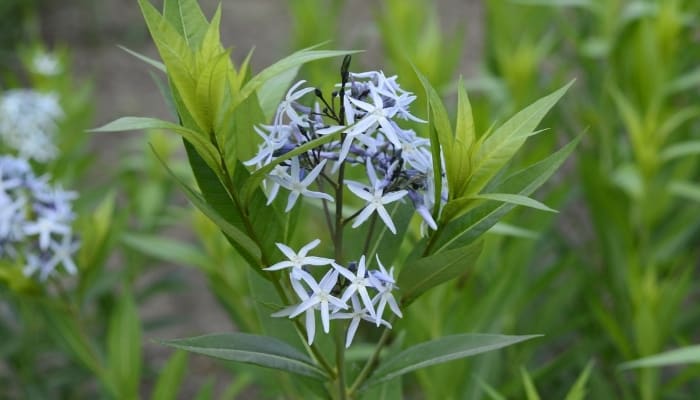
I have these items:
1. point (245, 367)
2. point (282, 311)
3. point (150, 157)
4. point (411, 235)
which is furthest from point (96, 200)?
point (282, 311)

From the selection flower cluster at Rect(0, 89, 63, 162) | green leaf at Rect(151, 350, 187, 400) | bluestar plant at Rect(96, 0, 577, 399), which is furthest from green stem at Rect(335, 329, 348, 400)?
flower cluster at Rect(0, 89, 63, 162)

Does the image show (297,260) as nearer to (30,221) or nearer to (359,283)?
(359,283)

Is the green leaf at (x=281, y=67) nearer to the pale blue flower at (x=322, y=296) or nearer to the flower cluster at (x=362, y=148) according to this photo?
the flower cluster at (x=362, y=148)

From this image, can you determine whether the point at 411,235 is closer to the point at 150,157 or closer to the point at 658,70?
the point at 658,70

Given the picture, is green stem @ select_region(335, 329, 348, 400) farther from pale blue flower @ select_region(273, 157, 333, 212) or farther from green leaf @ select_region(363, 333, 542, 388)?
pale blue flower @ select_region(273, 157, 333, 212)

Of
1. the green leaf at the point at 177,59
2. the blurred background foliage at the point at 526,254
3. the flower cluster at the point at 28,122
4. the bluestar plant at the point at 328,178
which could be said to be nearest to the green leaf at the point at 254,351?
the bluestar plant at the point at 328,178
